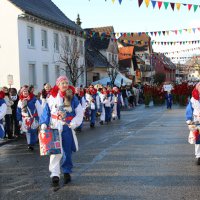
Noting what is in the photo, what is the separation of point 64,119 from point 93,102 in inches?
418

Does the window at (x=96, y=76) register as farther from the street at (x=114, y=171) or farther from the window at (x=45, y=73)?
the street at (x=114, y=171)

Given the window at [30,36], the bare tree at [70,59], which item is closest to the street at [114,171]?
the window at [30,36]

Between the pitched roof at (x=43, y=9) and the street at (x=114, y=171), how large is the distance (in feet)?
55.3

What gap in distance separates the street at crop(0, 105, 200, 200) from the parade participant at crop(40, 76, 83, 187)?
1.45 ft

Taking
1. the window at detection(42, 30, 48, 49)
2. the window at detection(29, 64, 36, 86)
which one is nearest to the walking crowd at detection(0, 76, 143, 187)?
the window at detection(29, 64, 36, 86)

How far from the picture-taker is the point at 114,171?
805 cm

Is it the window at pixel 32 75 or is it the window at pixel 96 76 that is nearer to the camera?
the window at pixel 32 75

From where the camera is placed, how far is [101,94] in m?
19.3

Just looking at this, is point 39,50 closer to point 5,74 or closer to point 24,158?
point 5,74

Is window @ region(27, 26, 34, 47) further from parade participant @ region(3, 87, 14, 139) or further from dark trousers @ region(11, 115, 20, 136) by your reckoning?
parade participant @ region(3, 87, 14, 139)

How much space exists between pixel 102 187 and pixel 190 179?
5.27 ft

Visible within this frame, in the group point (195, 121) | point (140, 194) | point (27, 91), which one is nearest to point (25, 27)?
point (27, 91)

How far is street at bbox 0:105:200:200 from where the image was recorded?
6.45 metres

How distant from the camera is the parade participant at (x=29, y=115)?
11586 mm
